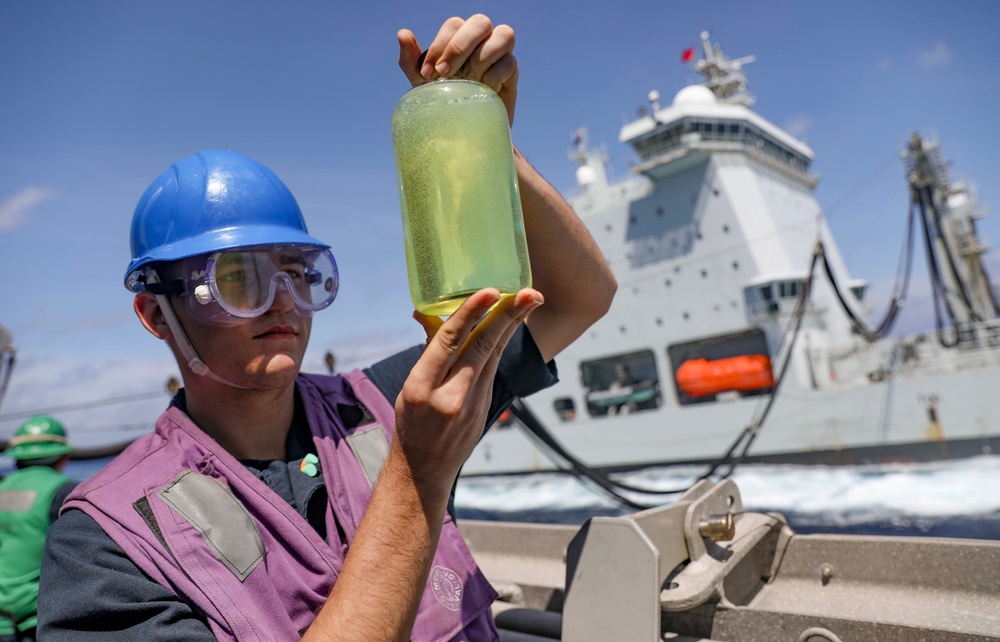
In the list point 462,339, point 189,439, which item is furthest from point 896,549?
point 189,439

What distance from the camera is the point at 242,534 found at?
1116 millimetres

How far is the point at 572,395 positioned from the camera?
16.9 metres

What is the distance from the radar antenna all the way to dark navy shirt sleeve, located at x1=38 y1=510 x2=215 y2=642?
19611mm

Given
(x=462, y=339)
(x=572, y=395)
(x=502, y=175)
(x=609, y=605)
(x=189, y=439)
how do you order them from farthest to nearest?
(x=572, y=395) → (x=609, y=605) → (x=189, y=439) → (x=502, y=175) → (x=462, y=339)

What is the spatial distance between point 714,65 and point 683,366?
9363 mm

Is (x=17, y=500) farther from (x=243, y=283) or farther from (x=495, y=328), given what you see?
(x=495, y=328)

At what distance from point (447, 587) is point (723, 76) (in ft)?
65.5

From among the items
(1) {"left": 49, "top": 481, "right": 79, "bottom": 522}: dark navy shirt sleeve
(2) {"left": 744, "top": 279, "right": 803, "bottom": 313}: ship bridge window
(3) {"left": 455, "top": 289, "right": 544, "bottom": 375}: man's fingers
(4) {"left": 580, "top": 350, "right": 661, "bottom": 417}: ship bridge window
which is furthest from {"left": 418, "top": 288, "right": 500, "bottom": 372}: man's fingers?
(4) {"left": 580, "top": 350, "right": 661, "bottom": 417}: ship bridge window

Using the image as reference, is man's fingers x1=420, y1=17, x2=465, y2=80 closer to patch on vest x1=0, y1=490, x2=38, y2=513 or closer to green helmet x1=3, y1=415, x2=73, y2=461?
patch on vest x1=0, y1=490, x2=38, y2=513

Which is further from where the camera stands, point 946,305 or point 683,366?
point 683,366

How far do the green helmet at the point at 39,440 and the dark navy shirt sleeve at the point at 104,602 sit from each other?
2.47 metres

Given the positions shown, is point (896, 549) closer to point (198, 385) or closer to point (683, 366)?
point (198, 385)

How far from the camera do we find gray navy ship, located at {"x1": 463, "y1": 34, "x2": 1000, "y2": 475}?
40.5 feet

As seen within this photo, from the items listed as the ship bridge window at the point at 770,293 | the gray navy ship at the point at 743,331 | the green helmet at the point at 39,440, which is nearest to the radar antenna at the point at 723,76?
the gray navy ship at the point at 743,331
